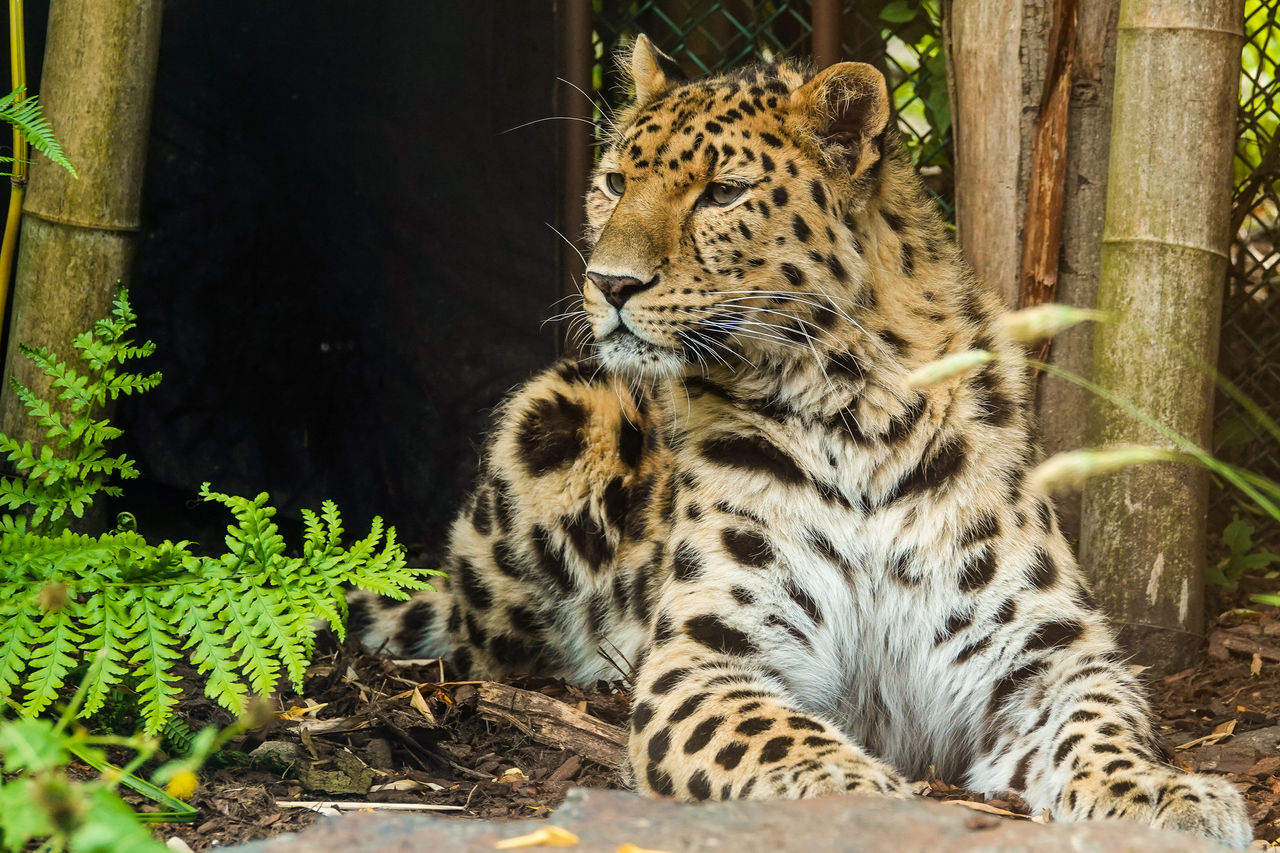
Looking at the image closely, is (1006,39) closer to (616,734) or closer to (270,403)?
(616,734)

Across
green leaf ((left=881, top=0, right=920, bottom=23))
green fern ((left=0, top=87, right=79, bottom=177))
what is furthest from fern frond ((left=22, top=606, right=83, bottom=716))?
green leaf ((left=881, top=0, right=920, bottom=23))

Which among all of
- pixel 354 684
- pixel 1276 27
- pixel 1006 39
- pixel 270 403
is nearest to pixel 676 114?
pixel 1006 39

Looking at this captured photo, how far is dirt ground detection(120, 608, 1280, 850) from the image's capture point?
3.48m

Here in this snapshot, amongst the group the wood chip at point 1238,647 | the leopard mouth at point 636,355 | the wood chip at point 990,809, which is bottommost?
the wood chip at point 990,809

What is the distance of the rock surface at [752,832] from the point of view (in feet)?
6.99

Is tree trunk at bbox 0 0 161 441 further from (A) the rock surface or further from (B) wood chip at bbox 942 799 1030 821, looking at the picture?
(B) wood chip at bbox 942 799 1030 821

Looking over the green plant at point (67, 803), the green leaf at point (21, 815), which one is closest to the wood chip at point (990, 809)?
the green plant at point (67, 803)

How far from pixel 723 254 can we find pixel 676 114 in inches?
23.4

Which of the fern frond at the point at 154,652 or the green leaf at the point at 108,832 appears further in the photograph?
the fern frond at the point at 154,652

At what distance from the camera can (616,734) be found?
14.0 ft

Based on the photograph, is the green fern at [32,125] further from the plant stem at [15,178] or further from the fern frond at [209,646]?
the fern frond at [209,646]

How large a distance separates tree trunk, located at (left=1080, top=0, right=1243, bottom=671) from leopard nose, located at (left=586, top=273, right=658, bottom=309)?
1.79 metres

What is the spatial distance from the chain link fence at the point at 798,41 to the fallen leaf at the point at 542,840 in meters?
4.07

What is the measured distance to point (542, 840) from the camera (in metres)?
2.14
